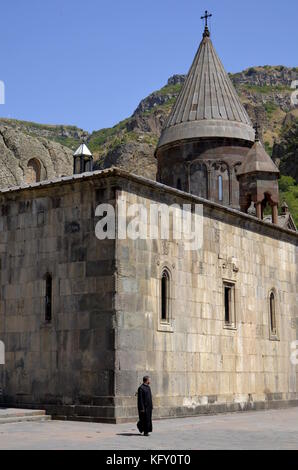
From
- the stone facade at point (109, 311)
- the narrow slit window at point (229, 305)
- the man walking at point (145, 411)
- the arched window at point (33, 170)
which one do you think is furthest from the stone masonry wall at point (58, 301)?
the arched window at point (33, 170)

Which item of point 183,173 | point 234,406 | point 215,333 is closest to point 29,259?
point 215,333

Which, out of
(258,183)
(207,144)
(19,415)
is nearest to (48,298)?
(19,415)

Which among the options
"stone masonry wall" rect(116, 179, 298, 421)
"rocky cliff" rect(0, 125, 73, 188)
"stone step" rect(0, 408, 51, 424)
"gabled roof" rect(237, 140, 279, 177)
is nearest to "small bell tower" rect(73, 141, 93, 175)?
"rocky cliff" rect(0, 125, 73, 188)

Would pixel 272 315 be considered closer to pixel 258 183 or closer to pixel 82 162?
pixel 258 183

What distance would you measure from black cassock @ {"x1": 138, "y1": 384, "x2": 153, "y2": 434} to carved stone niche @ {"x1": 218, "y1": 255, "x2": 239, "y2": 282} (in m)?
6.17

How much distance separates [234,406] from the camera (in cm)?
1594

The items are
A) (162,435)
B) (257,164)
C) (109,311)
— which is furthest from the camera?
(257,164)

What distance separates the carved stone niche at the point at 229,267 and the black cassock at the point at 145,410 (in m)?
6.17

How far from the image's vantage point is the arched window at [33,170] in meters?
27.4

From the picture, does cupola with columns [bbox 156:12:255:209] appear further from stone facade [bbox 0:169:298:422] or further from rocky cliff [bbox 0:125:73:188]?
stone facade [bbox 0:169:298:422]

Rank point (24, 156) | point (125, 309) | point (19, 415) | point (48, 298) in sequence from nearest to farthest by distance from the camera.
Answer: point (19, 415), point (125, 309), point (48, 298), point (24, 156)

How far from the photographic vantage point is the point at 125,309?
12812 millimetres

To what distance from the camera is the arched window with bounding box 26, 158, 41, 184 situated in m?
27.4

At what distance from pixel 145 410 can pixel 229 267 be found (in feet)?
22.6
